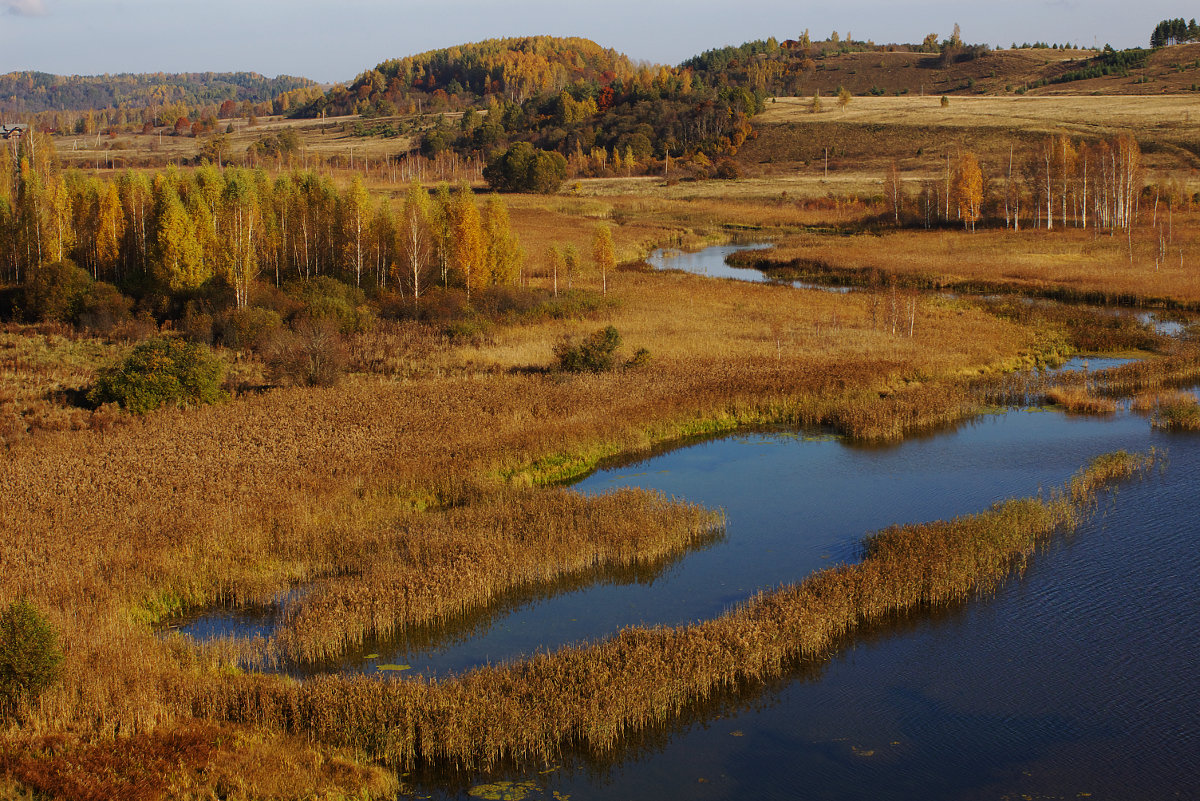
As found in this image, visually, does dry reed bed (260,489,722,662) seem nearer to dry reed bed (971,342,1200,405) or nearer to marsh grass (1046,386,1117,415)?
marsh grass (1046,386,1117,415)

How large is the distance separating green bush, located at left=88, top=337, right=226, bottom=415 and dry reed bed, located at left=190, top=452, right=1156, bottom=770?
51.5 ft

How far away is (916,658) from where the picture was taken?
1526cm

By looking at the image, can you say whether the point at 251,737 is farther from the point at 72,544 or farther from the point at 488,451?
the point at 488,451

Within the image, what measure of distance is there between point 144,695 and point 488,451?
488 inches

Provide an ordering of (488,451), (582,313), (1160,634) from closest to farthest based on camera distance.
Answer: (1160,634) → (488,451) → (582,313)

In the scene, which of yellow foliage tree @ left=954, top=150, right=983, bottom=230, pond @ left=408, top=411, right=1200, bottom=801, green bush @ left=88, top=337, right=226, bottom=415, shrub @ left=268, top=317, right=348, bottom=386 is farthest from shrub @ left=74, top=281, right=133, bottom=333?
yellow foliage tree @ left=954, top=150, right=983, bottom=230

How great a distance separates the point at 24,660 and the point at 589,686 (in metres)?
7.15

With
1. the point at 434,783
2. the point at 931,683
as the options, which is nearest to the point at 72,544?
the point at 434,783

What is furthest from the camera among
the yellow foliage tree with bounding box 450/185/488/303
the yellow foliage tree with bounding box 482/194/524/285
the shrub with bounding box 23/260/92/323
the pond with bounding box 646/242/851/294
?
the pond with bounding box 646/242/851/294

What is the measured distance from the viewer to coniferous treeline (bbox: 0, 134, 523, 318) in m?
46.2

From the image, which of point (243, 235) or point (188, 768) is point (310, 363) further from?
point (188, 768)

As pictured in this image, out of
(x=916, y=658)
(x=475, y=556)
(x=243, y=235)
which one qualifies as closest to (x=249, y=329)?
(x=243, y=235)

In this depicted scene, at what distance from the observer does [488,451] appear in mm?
24109

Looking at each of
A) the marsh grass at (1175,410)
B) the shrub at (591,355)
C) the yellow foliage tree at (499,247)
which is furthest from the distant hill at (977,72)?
the shrub at (591,355)
